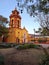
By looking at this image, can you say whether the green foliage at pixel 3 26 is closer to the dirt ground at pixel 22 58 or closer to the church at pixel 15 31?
the church at pixel 15 31

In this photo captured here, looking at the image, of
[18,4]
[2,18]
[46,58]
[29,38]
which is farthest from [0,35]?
[18,4]

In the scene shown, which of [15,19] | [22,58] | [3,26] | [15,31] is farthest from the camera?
[15,31]

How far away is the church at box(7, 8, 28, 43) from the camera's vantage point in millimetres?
55091

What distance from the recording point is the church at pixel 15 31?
55091mm

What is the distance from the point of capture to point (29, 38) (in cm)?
5934

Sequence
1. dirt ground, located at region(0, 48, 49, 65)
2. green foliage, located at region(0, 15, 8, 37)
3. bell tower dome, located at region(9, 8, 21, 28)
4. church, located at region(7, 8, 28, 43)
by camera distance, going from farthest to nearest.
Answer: church, located at region(7, 8, 28, 43), bell tower dome, located at region(9, 8, 21, 28), green foliage, located at region(0, 15, 8, 37), dirt ground, located at region(0, 48, 49, 65)

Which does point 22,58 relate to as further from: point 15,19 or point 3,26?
point 15,19

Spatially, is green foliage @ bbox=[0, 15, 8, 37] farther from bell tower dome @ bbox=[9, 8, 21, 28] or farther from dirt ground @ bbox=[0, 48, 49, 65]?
dirt ground @ bbox=[0, 48, 49, 65]

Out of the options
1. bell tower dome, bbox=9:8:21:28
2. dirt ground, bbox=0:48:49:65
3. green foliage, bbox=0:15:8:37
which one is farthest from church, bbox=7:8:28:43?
dirt ground, bbox=0:48:49:65

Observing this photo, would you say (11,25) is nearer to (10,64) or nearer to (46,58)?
(10,64)

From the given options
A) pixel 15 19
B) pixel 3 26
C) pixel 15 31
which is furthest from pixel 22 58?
pixel 15 31

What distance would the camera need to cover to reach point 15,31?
56406 mm

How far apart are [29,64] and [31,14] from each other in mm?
7185

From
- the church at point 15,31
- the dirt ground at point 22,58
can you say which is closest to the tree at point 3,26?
the church at point 15,31
